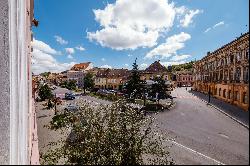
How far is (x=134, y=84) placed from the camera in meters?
2.80

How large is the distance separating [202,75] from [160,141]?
0.83 m

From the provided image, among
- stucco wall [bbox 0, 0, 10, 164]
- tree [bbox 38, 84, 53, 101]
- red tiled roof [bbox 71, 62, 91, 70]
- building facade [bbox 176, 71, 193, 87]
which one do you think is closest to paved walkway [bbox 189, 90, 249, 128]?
building facade [bbox 176, 71, 193, 87]

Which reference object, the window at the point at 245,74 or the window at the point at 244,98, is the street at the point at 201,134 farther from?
the window at the point at 245,74

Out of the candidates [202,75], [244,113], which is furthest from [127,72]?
[244,113]

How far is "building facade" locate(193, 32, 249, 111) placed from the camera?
1.88 metres

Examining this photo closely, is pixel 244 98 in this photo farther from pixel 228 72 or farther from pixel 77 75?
pixel 77 75

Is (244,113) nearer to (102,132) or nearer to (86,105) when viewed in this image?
(102,132)

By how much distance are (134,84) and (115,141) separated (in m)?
0.65

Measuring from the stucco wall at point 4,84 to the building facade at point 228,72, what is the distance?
2.01 m

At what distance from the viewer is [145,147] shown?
2.78 metres

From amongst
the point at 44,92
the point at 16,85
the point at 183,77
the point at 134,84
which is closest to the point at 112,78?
the point at 134,84

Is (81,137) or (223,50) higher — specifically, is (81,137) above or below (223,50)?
below

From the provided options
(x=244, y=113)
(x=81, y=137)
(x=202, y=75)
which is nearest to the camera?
(x=244, y=113)

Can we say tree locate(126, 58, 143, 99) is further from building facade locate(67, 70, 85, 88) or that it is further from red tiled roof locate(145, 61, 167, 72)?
building facade locate(67, 70, 85, 88)
